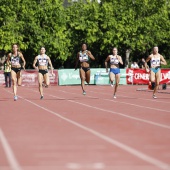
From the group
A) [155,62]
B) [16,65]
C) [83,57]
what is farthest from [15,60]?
[155,62]

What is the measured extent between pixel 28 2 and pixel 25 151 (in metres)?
63.6

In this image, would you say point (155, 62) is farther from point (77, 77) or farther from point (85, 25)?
point (85, 25)

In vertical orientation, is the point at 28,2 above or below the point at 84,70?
above

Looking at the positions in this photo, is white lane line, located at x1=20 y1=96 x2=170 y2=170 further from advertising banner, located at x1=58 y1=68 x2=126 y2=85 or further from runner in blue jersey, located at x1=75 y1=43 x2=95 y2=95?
advertising banner, located at x1=58 y1=68 x2=126 y2=85

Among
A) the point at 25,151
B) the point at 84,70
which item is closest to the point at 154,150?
the point at 25,151

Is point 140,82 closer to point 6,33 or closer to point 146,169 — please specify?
point 6,33

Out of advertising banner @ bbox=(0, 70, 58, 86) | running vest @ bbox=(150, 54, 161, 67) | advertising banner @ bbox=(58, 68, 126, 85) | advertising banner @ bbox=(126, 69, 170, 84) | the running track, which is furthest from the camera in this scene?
advertising banner @ bbox=(126, 69, 170, 84)

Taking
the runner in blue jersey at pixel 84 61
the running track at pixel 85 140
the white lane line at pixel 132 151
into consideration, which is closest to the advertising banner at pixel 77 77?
the runner in blue jersey at pixel 84 61

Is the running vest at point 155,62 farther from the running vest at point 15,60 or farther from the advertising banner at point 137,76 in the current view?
the advertising banner at point 137,76

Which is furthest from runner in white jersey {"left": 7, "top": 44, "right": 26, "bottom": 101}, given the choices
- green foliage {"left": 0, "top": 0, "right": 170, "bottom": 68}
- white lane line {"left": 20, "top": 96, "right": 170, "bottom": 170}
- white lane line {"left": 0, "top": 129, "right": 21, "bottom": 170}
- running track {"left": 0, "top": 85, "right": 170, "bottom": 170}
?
green foliage {"left": 0, "top": 0, "right": 170, "bottom": 68}

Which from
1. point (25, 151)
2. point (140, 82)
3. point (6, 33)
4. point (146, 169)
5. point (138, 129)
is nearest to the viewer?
point (146, 169)

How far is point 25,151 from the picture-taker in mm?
9914

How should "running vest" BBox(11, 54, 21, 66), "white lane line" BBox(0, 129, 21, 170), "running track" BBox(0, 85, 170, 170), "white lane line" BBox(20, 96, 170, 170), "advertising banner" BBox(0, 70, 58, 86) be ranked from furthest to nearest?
"advertising banner" BBox(0, 70, 58, 86) < "running vest" BBox(11, 54, 21, 66) < "running track" BBox(0, 85, 170, 170) < "white lane line" BBox(20, 96, 170, 170) < "white lane line" BBox(0, 129, 21, 170)

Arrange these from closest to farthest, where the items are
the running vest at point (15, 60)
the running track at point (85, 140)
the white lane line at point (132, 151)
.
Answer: the white lane line at point (132, 151) → the running track at point (85, 140) → the running vest at point (15, 60)
